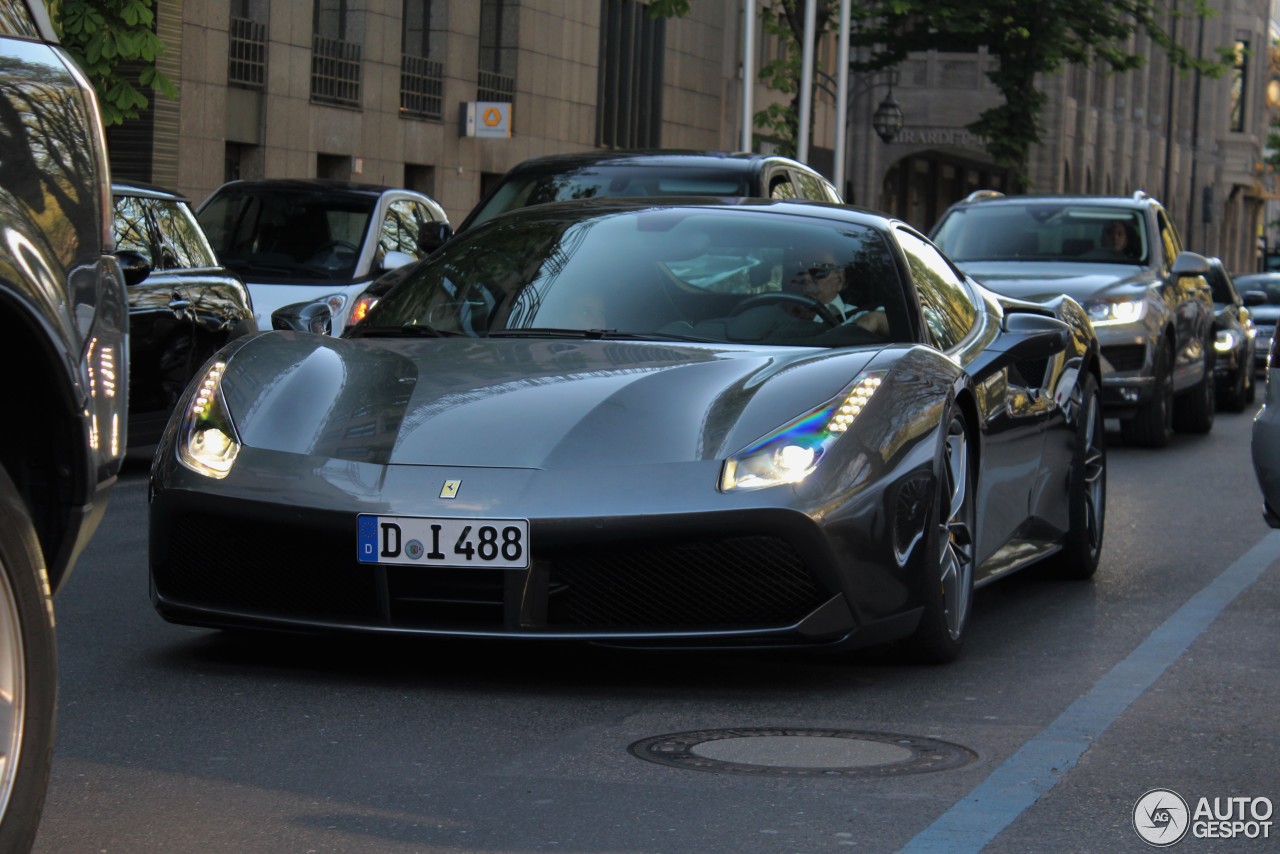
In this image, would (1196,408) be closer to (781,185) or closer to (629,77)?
(781,185)

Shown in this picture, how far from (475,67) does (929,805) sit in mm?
32299

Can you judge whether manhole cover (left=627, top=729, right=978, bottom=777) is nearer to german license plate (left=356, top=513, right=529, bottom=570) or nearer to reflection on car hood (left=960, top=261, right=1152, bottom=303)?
german license plate (left=356, top=513, right=529, bottom=570)

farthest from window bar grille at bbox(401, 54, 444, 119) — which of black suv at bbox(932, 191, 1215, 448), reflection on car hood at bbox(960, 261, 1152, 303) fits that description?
reflection on car hood at bbox(960, 261, 1152, 303)

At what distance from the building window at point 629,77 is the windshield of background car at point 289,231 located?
25.6 metres

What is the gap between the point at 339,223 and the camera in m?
16.7

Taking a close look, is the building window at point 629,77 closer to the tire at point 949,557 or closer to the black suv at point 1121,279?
the black suv at point 1121,279

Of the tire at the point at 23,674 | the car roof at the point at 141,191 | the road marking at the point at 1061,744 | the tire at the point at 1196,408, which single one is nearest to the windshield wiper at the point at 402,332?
the road marking at the point at 1061,744

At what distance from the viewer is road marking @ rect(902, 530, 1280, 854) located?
15.5ft

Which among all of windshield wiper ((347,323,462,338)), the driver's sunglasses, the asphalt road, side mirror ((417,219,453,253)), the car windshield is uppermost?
the driver's sunglasses

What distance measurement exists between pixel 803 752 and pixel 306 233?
1166cm

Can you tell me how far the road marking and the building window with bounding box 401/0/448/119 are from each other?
27097 mm

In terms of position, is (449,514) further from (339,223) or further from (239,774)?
(339,223)

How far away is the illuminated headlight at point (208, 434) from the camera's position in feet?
20.4

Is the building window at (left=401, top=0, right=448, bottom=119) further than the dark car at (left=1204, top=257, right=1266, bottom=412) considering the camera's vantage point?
Yes
